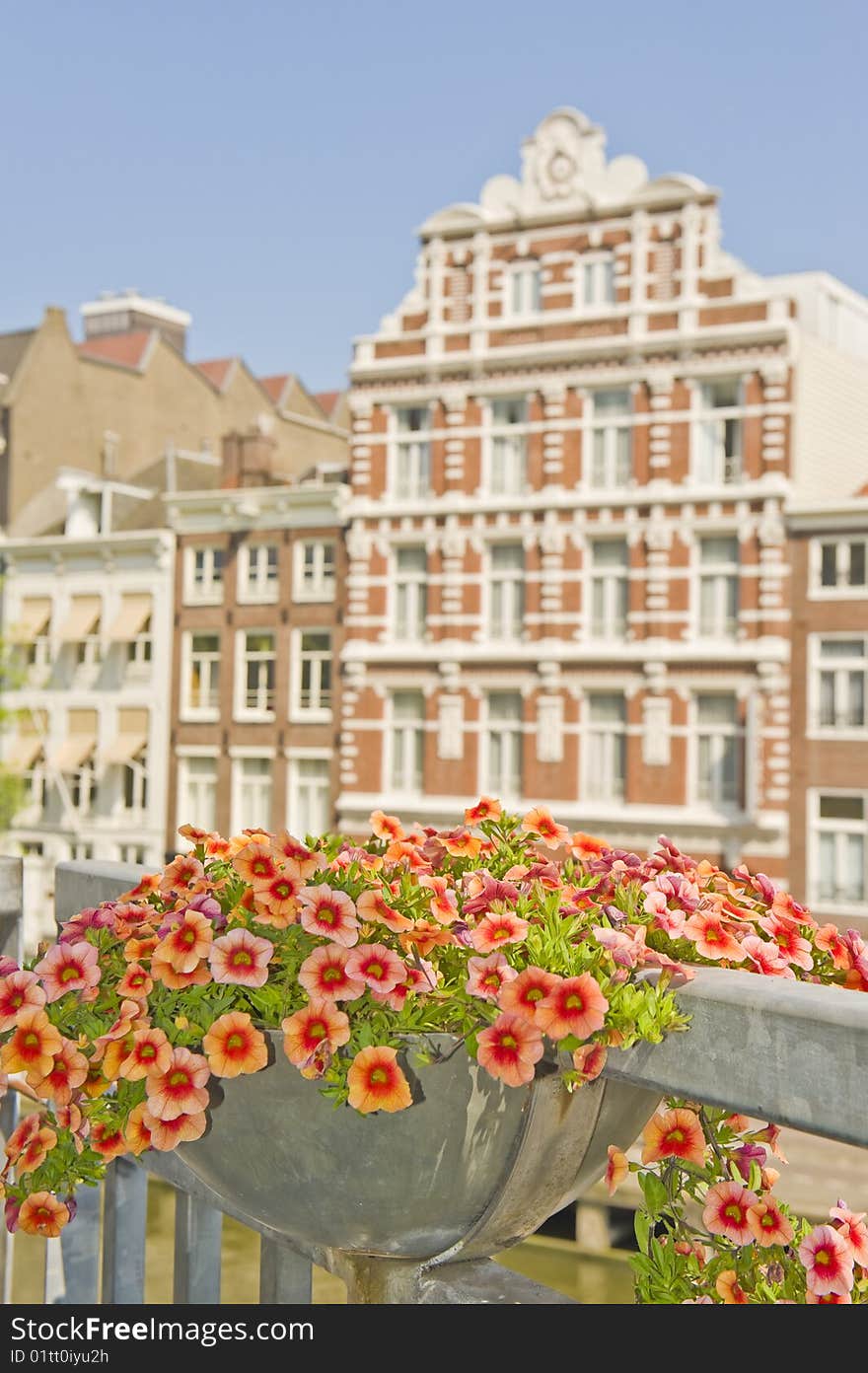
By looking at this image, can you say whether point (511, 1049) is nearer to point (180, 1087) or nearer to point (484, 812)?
point (180, 1087)

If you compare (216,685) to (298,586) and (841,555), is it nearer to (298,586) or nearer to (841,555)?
(298,586)

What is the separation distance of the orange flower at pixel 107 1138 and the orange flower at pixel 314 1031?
1.10 ft

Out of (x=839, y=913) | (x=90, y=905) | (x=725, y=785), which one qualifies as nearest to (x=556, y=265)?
(x=725, y=785)

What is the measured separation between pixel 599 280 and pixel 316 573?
7029 mm

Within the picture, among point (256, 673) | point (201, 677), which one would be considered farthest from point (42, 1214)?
point (201, 677)

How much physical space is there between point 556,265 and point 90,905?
23.1 meters

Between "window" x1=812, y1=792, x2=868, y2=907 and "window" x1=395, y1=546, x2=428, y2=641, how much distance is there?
24.3 ft

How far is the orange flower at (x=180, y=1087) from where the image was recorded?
1753mm

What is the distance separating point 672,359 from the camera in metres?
23.2

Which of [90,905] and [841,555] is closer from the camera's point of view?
[90,905]

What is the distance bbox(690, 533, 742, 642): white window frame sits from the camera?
2283 centimetres

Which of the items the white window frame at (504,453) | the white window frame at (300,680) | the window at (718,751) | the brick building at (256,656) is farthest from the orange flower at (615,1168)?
the white window frame at (300,680)

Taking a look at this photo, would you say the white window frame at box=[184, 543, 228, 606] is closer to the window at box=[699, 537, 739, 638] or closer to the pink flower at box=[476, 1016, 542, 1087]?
the window at box=[699, 537, 739, 638]

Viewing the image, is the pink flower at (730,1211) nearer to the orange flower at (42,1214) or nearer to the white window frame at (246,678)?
the orange flower at (42,1214)
